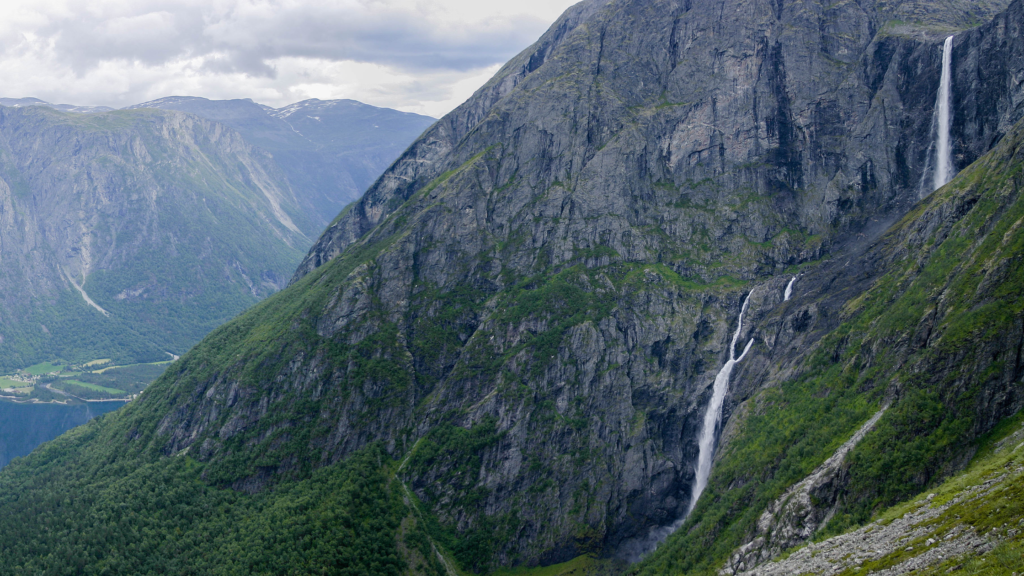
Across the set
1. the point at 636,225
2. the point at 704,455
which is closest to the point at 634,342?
the point at 704,455

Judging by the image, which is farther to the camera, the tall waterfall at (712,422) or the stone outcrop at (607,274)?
the stone outcrop at (607,274)

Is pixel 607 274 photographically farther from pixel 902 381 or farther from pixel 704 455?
pixel 902 381

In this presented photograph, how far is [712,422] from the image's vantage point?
133875 mm

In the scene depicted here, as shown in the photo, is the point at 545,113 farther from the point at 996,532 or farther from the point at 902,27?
the point at 996,532

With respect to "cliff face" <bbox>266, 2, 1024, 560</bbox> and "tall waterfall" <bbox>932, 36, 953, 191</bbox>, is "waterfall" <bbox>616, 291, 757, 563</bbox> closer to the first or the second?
"cliff face" <bbox>266, 2, 1024, 560</bbox>

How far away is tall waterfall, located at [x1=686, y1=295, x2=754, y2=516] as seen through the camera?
12850cm

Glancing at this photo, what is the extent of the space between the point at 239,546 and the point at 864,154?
16546 cm

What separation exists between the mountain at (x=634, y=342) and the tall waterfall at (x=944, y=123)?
1.62 meters

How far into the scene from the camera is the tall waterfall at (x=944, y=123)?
135 m

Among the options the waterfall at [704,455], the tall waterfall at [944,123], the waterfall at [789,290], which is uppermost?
the tall waterfall at [944,123]

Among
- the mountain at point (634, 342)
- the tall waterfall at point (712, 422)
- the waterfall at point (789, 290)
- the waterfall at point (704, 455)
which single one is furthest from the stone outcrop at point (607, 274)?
the tall waterfall at point (712, 422)

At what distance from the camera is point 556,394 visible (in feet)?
468

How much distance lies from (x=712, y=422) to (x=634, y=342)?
87.5 ft

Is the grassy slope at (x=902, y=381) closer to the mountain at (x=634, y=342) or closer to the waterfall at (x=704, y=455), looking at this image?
the mountain at (x=634, y=342)
